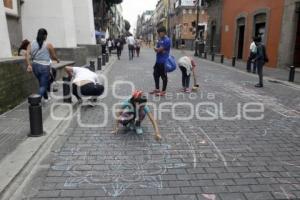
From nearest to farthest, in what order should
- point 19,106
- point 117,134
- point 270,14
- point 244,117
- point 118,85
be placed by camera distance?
point 117,134
point 244,117
point 19,106
point 118,85
point 270,14

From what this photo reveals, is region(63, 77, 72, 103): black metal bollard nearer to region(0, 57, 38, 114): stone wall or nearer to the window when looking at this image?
region(0, 57, 38, 114): stone wall

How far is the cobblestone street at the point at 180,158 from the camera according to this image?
3873 mm

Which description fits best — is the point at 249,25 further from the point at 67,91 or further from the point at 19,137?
the point at 19,137

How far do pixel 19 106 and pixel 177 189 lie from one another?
5276 mm

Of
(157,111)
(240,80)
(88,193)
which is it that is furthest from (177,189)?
(240,80)

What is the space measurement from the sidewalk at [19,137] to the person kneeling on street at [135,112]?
4.19 feet

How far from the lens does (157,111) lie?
778 centimetres

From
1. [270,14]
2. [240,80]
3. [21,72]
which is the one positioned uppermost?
[270,14]

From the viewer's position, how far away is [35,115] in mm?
5570

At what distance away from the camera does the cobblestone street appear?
3.87 metres

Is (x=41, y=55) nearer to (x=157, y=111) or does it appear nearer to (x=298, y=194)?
(x=157, y=111)

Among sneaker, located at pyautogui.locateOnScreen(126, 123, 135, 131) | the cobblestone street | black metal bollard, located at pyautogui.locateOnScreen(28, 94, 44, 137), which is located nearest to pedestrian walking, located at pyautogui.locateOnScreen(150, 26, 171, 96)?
the cobblestone street

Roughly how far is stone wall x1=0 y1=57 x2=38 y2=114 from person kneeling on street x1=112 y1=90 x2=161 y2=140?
2.85 m

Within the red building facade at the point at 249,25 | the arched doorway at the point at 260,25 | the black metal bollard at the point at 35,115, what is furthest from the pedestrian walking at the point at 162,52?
the arched doorway at the point at 260,25
